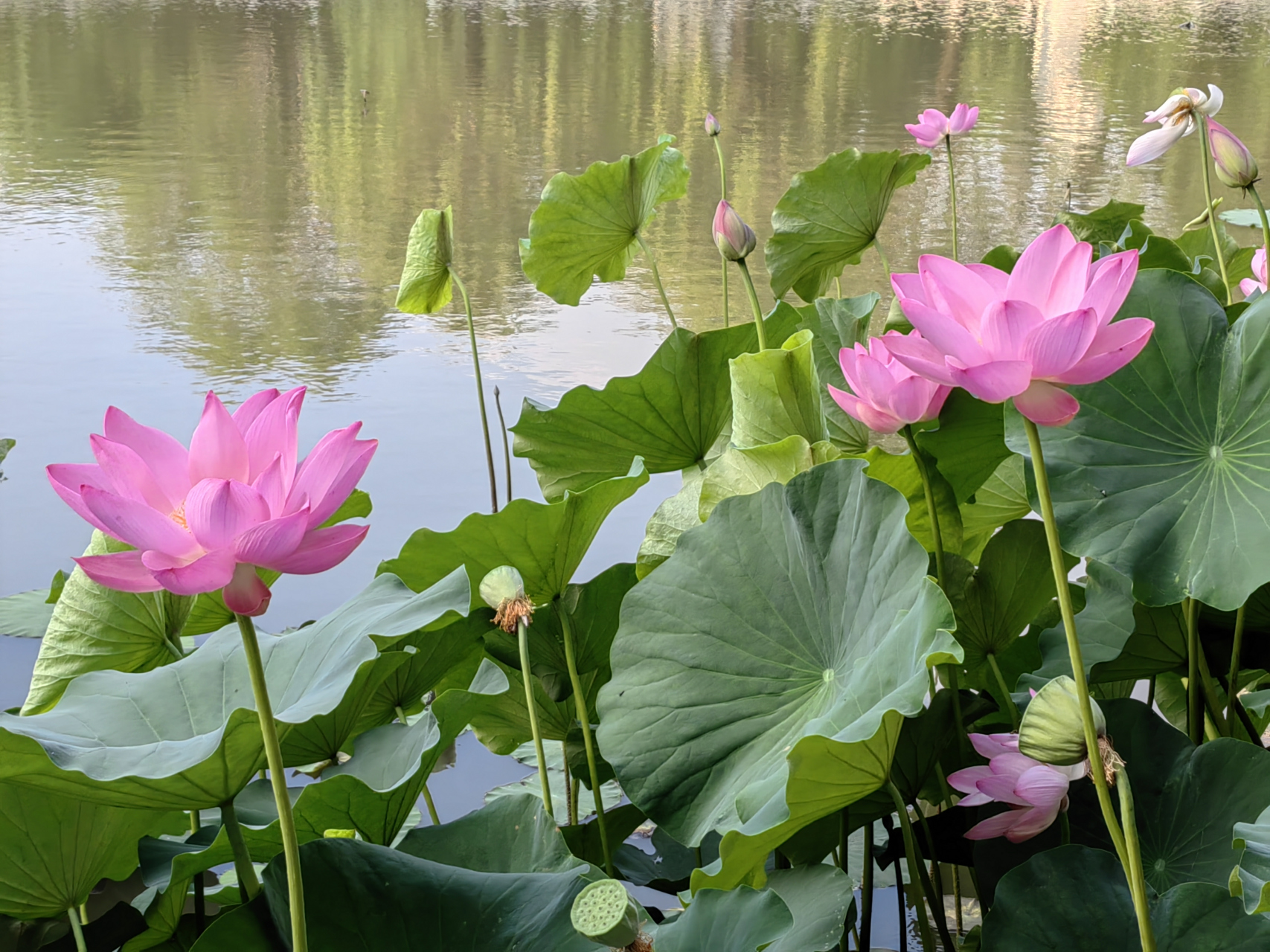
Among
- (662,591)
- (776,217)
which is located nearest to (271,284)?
(776,217)

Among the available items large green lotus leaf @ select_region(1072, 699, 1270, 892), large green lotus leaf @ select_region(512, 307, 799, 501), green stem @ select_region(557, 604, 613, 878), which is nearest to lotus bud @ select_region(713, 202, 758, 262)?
large green lotus leaf @ select_region(512, 307, 799, 501)

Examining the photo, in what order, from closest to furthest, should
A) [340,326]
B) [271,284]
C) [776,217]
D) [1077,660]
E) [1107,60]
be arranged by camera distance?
[1077,660], [776,217], [340,326], [271,284], [1107,60]

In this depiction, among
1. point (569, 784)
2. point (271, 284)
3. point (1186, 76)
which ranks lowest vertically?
point (569, 784)

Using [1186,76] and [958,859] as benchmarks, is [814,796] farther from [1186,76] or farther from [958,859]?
[1186,76]

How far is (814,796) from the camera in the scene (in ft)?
1.37

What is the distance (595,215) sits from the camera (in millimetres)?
1159

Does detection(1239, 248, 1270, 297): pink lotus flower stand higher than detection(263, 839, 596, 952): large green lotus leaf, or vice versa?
detection(1239, 248, 1270, 297): pink lotus flower

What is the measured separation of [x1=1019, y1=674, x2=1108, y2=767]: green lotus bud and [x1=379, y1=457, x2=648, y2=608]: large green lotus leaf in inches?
10.7

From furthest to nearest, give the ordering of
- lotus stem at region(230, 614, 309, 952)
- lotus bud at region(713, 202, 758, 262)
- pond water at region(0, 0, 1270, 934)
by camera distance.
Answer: pond water at region(0, 0, 1270, 934) → lotus bud at region(713, 202, 758, 262) → lotus stem at region(230, 614, 309, 952)

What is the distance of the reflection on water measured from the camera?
211 cm

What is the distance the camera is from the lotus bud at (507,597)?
1.72 feet

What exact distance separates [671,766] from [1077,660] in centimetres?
22

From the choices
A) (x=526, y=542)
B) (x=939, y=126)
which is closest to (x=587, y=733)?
(x=526, y=542)

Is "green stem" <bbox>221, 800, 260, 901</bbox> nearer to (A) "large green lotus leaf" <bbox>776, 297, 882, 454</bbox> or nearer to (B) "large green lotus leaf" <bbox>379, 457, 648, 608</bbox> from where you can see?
(B) "large green lotus leaf" <bbox>379, 457, 648, 608</bbox>
